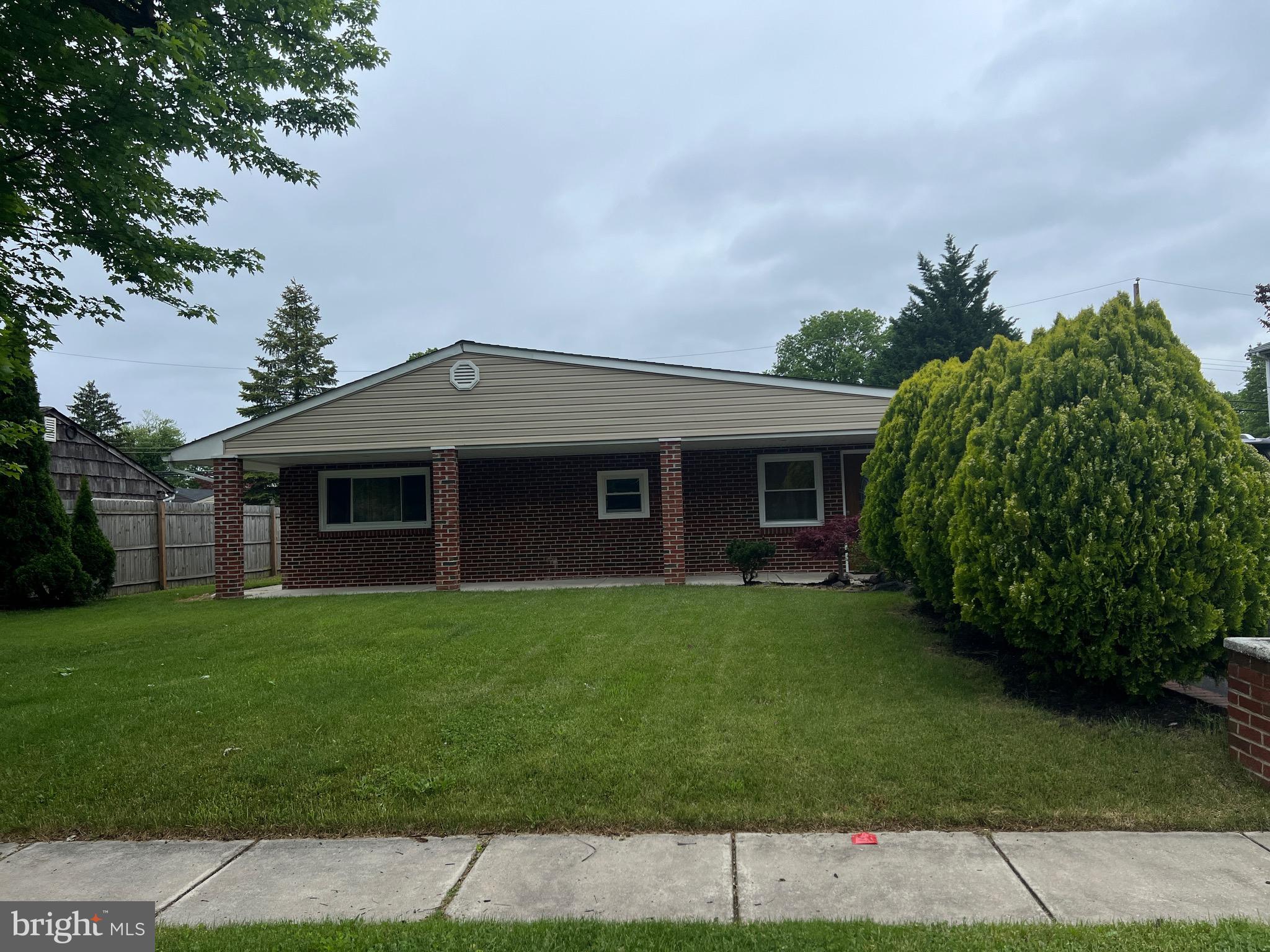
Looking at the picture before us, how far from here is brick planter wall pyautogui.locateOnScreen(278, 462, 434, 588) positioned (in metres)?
15.5

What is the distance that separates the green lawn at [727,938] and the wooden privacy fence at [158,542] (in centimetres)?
1337

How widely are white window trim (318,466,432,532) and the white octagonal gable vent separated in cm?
227

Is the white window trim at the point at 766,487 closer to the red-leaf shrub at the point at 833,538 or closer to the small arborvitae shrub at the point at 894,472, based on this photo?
the red-leaf shrub at the point at 833,538

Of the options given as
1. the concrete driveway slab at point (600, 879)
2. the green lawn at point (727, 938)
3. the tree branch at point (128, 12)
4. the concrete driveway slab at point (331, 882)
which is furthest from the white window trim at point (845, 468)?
the green lawn at point (727, 938)

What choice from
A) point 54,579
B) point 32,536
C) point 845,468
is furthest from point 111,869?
point 32,536

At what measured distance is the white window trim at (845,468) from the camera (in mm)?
14797

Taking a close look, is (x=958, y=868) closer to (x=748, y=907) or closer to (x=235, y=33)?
(x=748, y=907)

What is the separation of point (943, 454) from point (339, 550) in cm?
1178

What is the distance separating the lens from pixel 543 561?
15273 millimetres

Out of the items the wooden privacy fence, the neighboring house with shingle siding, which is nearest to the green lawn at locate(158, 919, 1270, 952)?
the wooden privacy fence

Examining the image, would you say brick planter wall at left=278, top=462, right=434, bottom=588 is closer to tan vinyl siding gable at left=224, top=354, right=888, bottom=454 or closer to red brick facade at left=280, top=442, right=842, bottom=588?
red brick facade at left=280, top=442, right=842, bottom=588

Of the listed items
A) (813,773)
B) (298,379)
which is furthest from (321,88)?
(298,379)

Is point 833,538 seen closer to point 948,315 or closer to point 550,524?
point 550,524

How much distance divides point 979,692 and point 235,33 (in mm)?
9374
